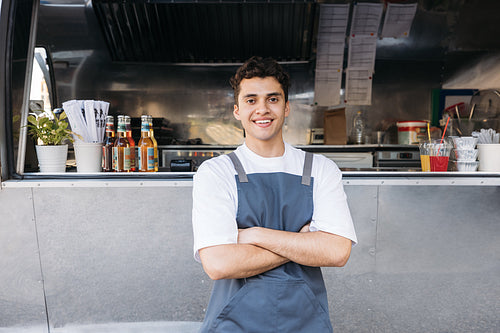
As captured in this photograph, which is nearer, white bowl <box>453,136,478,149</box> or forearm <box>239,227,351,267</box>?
forearm <box>239,227,351,267</box>

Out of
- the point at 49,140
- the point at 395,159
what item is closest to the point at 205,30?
the point at 395,159

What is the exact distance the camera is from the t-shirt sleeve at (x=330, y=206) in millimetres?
1154

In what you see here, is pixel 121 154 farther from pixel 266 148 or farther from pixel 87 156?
pixel 266 148

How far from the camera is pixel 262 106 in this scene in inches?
47.4

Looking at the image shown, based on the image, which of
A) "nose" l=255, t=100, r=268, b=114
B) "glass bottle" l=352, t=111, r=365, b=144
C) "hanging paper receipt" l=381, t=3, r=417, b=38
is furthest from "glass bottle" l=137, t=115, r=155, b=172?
"hanging paper receipt" l=381, t=3, r=417, b=38

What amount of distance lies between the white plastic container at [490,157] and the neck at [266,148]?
1.28 metres

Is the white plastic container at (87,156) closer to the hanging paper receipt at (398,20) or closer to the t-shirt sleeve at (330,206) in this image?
the t-shirt sleeve at (330,206)

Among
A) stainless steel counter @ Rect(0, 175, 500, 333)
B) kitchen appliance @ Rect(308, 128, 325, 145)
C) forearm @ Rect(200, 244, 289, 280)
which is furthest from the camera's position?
kitchen appliance @ Rect(308, 128, 325, 145)

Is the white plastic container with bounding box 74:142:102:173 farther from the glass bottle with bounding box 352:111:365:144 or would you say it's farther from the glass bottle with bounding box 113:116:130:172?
the glass bottle with bounding box 352:111:365:144

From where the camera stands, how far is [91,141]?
6.02ft

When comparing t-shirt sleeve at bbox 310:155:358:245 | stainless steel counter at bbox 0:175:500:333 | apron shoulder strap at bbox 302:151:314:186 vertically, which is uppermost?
apron shoulder strap at bbox 302:151:314:186

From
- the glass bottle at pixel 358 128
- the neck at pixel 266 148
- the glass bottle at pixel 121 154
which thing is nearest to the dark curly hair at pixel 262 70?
the neck at pixel 266 148

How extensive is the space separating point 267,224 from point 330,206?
213 millimetres

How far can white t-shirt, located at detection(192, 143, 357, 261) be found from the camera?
1102 mm
